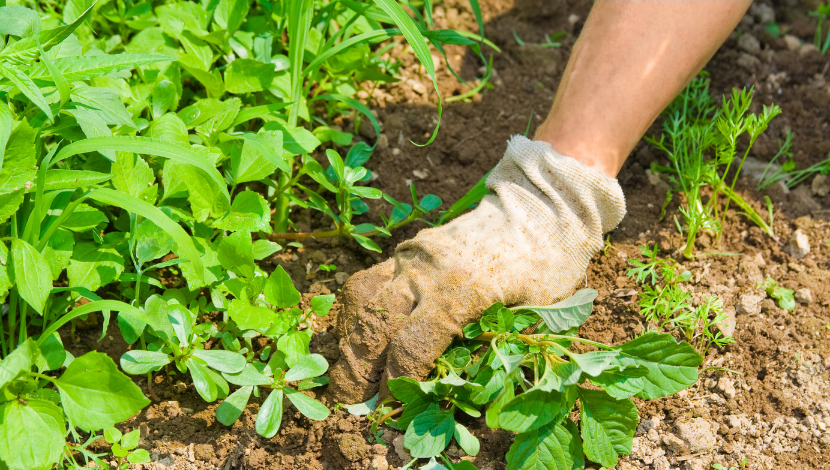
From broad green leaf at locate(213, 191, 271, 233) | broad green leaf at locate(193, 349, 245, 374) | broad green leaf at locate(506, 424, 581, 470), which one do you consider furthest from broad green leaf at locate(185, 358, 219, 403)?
broad green leaf at locate(506, 424, 581, 470)

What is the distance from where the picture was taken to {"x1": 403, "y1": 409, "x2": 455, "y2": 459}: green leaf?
56.4 inches

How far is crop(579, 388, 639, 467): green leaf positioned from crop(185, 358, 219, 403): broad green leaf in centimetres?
87

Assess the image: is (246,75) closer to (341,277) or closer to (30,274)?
(341,277)

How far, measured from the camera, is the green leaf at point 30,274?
132 cm

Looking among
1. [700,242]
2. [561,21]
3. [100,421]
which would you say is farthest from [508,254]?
[561,21]

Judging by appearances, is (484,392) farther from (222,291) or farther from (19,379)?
(19,379)

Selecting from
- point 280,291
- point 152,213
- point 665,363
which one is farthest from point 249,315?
point 665,363

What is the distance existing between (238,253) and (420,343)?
1.69 feet

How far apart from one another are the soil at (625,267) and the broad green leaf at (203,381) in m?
0.18

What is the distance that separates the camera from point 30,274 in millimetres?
1342

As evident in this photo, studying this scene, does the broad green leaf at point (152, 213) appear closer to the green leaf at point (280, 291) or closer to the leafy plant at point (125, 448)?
the green leaf at point (280, 291)

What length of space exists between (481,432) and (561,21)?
6.28 ft

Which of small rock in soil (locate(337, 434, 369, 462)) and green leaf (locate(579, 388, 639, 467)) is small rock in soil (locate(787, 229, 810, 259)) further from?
small rock in soil (locate(337, 434, 369, 462))

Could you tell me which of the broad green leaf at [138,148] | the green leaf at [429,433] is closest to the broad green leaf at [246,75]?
the broad green leaf at [138,148]
